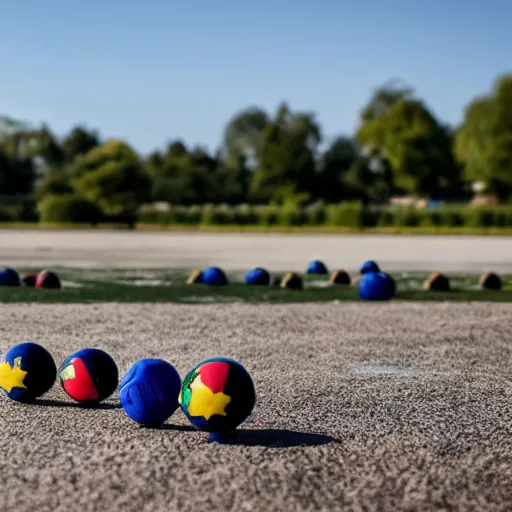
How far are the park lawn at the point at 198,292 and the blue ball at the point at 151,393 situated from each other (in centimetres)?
659

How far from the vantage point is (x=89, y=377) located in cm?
543

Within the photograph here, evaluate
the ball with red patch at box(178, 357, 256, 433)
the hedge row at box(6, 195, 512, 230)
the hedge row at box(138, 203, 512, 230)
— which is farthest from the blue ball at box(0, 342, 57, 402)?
the hedge row at box(138, 203, 512, 230)

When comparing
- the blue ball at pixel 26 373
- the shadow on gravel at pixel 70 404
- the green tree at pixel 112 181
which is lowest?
the shadow on gravel at pixel 70 404

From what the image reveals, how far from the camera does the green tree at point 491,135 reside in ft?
207

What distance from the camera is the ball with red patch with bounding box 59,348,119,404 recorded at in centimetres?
546

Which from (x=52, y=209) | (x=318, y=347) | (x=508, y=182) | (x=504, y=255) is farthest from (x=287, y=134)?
(x=318, y=347)

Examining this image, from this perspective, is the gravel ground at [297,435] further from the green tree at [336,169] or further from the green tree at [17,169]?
the green tree at [17,169]

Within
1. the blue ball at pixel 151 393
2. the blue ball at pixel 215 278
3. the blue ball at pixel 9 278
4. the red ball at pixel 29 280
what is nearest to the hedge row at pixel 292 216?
the blue ball at pixel 215 278

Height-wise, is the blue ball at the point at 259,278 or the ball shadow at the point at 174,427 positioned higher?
the blue ball at the point at 259,278

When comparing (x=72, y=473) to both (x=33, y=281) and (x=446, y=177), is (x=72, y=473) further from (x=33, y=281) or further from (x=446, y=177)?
(x=446, y=177)

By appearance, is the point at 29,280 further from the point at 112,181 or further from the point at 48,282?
the point at 112,181

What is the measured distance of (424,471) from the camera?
13.9 feet

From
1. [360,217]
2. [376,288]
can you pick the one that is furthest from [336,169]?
[376,288]

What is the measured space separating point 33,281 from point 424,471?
10549mm
